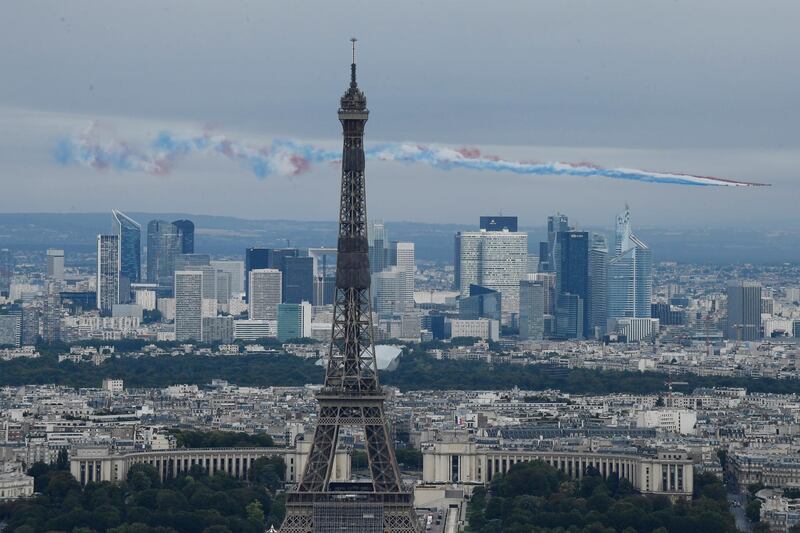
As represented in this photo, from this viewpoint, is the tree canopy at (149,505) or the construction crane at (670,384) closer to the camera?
the tree canopy at (149,505)

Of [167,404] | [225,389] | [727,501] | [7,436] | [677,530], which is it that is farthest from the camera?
[225,389]

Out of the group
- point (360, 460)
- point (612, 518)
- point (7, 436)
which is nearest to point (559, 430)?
point (360, 460)

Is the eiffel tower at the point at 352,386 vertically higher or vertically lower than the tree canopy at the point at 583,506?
higher

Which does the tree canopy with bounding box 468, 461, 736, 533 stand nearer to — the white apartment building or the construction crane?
the white apartment building

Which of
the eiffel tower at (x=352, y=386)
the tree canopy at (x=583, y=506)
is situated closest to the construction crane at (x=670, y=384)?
the tree canopy at (x=583, y=506)

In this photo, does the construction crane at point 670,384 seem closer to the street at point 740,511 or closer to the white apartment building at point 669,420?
the white apartment building at point 669,420

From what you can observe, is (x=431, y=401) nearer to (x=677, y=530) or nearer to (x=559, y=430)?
(x=559, y=430)

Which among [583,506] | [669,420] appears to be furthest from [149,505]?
[669,420]

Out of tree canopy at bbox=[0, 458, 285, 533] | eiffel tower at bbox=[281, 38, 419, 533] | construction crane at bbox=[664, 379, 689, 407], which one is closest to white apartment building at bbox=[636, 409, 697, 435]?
construction crane at bbox=[664, 379, 689, 407]
